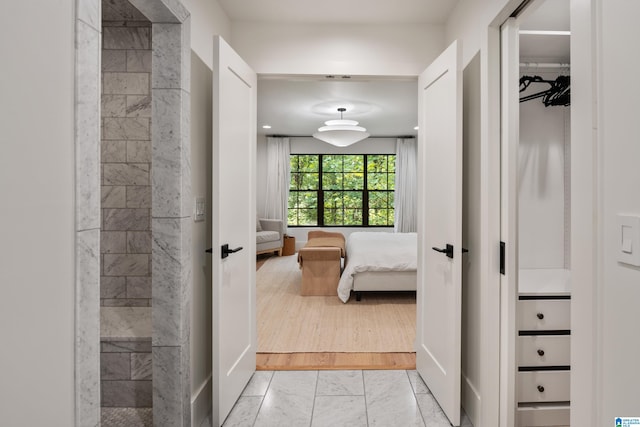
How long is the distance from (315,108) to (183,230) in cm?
442

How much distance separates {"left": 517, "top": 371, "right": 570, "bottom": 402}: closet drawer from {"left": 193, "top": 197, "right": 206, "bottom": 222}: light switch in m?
1.89

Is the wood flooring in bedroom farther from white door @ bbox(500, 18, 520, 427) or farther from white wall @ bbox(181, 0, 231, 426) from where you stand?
white door @ bbox(500, 18, 520, 427)

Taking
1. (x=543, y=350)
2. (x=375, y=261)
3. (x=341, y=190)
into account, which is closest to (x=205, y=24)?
(x=543, y=350)

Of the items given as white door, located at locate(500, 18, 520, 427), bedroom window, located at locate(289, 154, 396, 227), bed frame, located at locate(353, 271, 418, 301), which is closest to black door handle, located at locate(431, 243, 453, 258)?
white door, located at locate(500, 18, 520, 427)

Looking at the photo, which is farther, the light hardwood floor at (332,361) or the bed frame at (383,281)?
the bed frame at (383,281)

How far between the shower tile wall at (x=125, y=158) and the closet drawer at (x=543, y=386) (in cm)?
234

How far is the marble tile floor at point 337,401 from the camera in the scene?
2096mm

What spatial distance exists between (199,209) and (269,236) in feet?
17.9

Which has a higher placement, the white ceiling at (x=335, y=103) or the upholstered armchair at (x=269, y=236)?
the white ceiling at (x=335, y=103)

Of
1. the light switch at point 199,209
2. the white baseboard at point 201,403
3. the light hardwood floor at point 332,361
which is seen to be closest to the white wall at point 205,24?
the light switch at point 199,209

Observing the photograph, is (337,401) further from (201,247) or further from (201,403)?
(201,247)

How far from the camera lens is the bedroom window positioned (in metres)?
8.62

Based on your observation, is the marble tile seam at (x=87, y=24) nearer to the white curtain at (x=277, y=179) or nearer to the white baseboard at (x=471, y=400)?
the white baseboard at (x=471, y=400)
